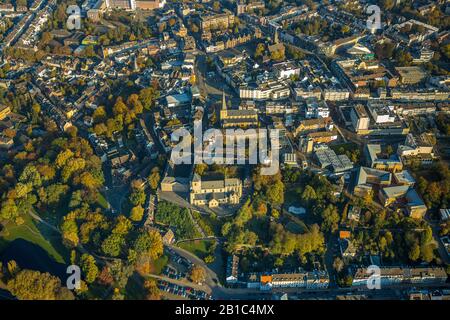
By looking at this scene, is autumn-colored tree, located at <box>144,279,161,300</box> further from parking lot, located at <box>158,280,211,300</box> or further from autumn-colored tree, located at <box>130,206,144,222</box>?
autumn-colored tree, located at <box>130,206,144,222</box>

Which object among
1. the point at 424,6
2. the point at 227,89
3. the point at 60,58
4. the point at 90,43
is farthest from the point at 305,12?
the point at 60,58

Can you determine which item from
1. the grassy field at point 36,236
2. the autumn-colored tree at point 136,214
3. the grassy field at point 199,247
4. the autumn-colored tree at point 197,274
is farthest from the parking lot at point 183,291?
the grassy field at point 36,236

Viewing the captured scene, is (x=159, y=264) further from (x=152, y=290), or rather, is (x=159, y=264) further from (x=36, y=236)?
(x=36, y=236)

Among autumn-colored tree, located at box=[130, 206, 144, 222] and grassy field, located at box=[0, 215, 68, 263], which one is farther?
autumn-colored tree, located at box=[130, 206, 144, 222]

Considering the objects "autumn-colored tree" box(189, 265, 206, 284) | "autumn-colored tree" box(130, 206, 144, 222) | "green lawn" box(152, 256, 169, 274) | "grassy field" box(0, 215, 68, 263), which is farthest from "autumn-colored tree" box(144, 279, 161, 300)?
"grassy field" box(0, 215, 68, 263)

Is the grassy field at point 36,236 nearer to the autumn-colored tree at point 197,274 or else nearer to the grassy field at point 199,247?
the grassy field at point 199,247
